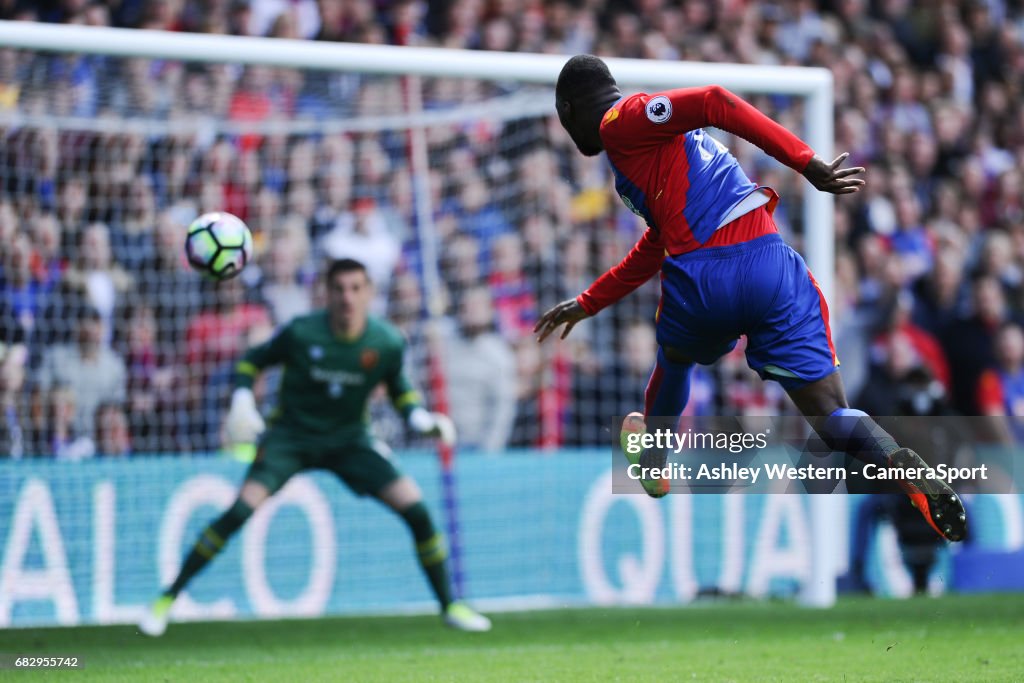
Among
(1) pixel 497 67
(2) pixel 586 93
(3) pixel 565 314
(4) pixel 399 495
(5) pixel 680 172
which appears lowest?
(4) pixel 399 495

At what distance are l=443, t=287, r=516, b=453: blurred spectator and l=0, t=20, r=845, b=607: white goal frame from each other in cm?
207

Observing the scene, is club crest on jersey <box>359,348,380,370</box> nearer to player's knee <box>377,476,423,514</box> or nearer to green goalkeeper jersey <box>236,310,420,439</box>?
green goalkeeper jersey <box>236,310,420,439</box>

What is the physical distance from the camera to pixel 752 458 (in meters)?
9.22

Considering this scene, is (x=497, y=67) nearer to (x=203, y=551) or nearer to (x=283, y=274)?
(x=283, y=274)

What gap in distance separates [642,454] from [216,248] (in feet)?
9.47

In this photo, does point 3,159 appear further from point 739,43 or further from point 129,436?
point 739,43

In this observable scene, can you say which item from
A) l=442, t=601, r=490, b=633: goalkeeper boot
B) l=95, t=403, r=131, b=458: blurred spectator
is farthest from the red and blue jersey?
l=95, t=403, r=131, b=458: blurred spectator

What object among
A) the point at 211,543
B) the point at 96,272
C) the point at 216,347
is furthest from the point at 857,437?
the point at 96,272

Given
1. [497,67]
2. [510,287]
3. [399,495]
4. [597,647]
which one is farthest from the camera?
[510,287]

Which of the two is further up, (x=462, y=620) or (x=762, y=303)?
(x=762, y=303)

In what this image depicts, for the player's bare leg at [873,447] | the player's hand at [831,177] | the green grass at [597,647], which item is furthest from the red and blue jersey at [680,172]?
the green grass at [597,647]

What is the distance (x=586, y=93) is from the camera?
Result: 5754 millimetres

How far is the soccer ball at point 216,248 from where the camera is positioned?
7.76 m

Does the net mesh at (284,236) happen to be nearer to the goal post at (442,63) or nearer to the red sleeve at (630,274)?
the goal post at (442,63)
